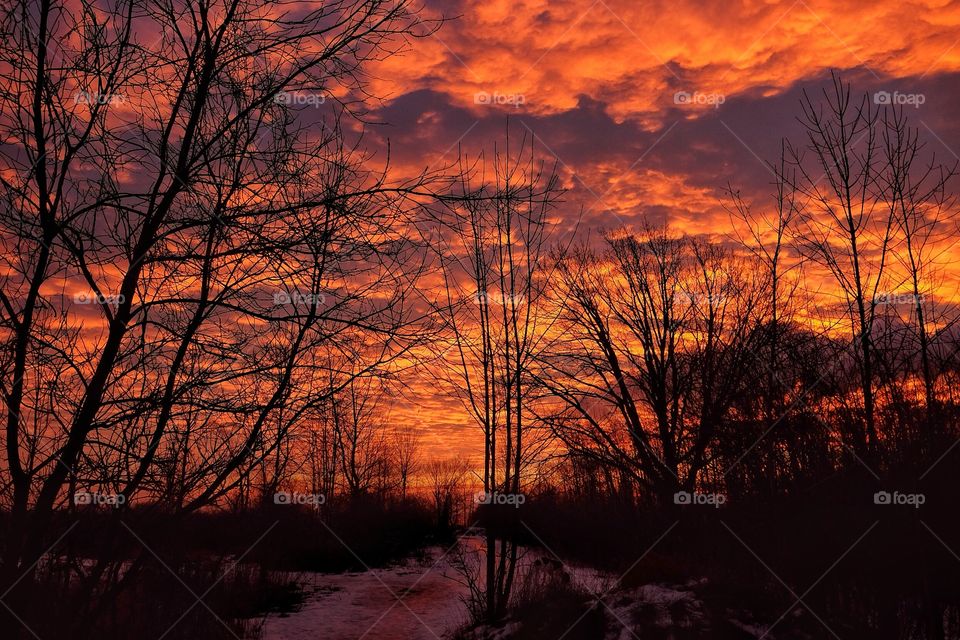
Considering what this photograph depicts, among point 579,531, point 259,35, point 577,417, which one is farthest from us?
point 579,531

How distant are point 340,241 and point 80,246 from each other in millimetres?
1492

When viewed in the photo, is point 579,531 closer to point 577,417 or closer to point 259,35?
point 577,417

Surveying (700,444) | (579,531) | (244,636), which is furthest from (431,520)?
(244,636)

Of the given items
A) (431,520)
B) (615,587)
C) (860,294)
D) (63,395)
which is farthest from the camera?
(431,520)

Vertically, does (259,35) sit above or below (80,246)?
above

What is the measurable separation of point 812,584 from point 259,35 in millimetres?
9997

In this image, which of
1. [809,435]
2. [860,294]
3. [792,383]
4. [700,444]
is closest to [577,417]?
[700,444]

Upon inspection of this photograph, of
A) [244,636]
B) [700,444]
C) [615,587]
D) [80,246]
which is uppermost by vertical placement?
[80,246]

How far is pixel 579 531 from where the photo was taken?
926 inches

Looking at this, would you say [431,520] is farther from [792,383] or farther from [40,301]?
[40,301]

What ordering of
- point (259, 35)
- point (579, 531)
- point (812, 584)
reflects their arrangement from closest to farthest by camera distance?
1. point (259, 35)
2. point (812, 584)
3. point (579, 531)

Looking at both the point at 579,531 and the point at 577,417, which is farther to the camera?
the point at 579,531

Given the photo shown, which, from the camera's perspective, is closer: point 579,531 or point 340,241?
point 340,241

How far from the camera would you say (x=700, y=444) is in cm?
1791
